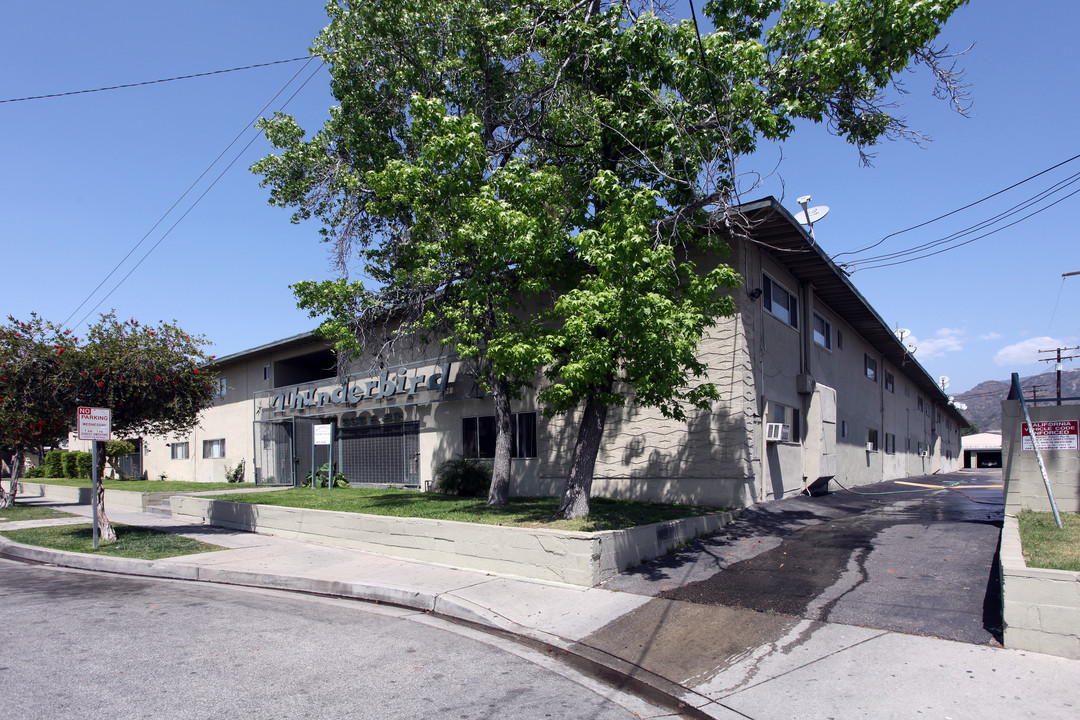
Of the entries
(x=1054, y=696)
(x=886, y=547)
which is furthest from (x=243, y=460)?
(x=1054, y=696)

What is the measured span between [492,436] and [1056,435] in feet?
38.8

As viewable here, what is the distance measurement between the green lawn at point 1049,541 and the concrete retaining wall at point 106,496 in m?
20.2

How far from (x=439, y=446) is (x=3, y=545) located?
31.6 feet

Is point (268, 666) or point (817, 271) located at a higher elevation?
point (817, 271)

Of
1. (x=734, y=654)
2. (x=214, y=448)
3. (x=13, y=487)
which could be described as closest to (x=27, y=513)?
(x=13, y=487)

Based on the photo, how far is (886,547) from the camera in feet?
31.4

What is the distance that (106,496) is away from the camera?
Answer: 886 inches

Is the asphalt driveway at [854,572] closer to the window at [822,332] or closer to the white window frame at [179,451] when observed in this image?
the window at [822,332]

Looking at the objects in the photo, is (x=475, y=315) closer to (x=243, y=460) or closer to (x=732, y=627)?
(x=732, y=627)

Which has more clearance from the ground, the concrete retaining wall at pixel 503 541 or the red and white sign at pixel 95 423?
the red and white sign at pixel 95 423

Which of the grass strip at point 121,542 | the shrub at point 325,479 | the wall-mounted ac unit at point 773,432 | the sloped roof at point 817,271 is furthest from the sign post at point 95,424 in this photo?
the wall-mounted ac unit at point 773,432

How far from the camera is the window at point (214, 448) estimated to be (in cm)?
2903

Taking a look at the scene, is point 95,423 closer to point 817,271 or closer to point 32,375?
point 32,375

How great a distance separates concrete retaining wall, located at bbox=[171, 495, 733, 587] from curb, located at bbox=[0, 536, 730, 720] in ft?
4.55
